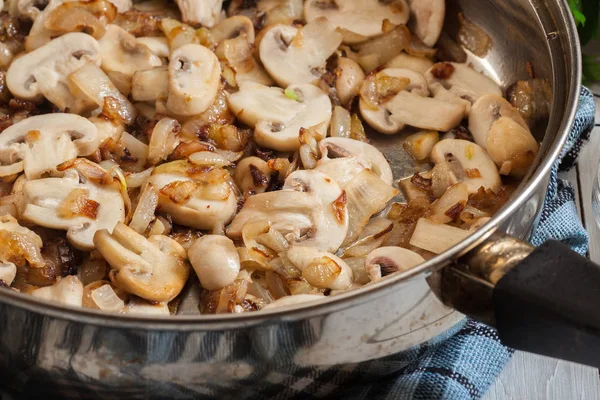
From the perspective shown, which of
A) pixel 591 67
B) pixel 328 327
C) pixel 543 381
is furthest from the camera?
pixel 591 67

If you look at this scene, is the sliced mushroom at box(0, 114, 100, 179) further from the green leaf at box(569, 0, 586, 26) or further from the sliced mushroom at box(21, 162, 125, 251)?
the green leaf at box(569, 0, 586, 26)

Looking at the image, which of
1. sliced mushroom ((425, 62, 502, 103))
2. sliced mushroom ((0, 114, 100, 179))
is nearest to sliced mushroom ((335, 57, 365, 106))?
sliced mushroom ((425, 62, 502, 103))

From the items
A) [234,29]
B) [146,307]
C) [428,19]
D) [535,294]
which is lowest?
[146,307]

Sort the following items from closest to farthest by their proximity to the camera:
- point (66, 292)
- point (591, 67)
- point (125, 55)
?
1. point (66, 292)
2. point (125, 55)
3. point (591, 67)

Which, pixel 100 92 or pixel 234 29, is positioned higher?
pixel 234 29

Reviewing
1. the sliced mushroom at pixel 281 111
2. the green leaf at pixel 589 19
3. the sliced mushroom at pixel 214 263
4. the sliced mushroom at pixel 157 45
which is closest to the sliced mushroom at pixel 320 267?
the sliced mushroom at pixel 214 263

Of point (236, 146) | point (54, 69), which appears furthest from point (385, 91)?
point (54, 69)

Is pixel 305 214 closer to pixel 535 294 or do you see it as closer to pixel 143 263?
pixel 143 263
